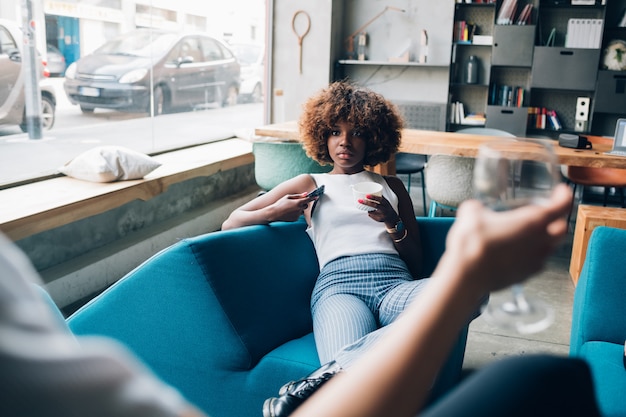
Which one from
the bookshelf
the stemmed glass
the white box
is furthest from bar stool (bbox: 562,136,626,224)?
the stemmed glass

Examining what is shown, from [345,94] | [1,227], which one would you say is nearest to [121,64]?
[1,227]

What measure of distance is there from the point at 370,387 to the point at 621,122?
3.66 metres

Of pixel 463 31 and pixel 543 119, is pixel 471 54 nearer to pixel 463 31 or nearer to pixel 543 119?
pixel 463 31

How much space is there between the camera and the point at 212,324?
1773 mm

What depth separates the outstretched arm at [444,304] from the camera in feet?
1.76

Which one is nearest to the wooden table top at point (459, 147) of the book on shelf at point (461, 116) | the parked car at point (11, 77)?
the parked car at point (11, 77)

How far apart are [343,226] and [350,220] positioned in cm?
3

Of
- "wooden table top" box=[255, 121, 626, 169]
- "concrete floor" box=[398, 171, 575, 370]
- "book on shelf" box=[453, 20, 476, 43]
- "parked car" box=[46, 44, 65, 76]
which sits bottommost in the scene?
"concrete floor" box=[398, 171, 575, 370]

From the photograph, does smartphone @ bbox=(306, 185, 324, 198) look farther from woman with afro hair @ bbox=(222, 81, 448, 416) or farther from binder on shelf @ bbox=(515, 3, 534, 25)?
binder on shelf @ bbox=(515, 3, 534, 25)

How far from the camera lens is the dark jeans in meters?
0.82

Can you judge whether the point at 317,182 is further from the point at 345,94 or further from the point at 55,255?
the point at 55,255

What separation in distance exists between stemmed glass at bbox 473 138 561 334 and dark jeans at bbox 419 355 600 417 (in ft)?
0.38

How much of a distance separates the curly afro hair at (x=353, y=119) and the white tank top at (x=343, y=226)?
195 millimetres

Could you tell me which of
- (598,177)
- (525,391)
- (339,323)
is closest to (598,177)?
(598,177)
